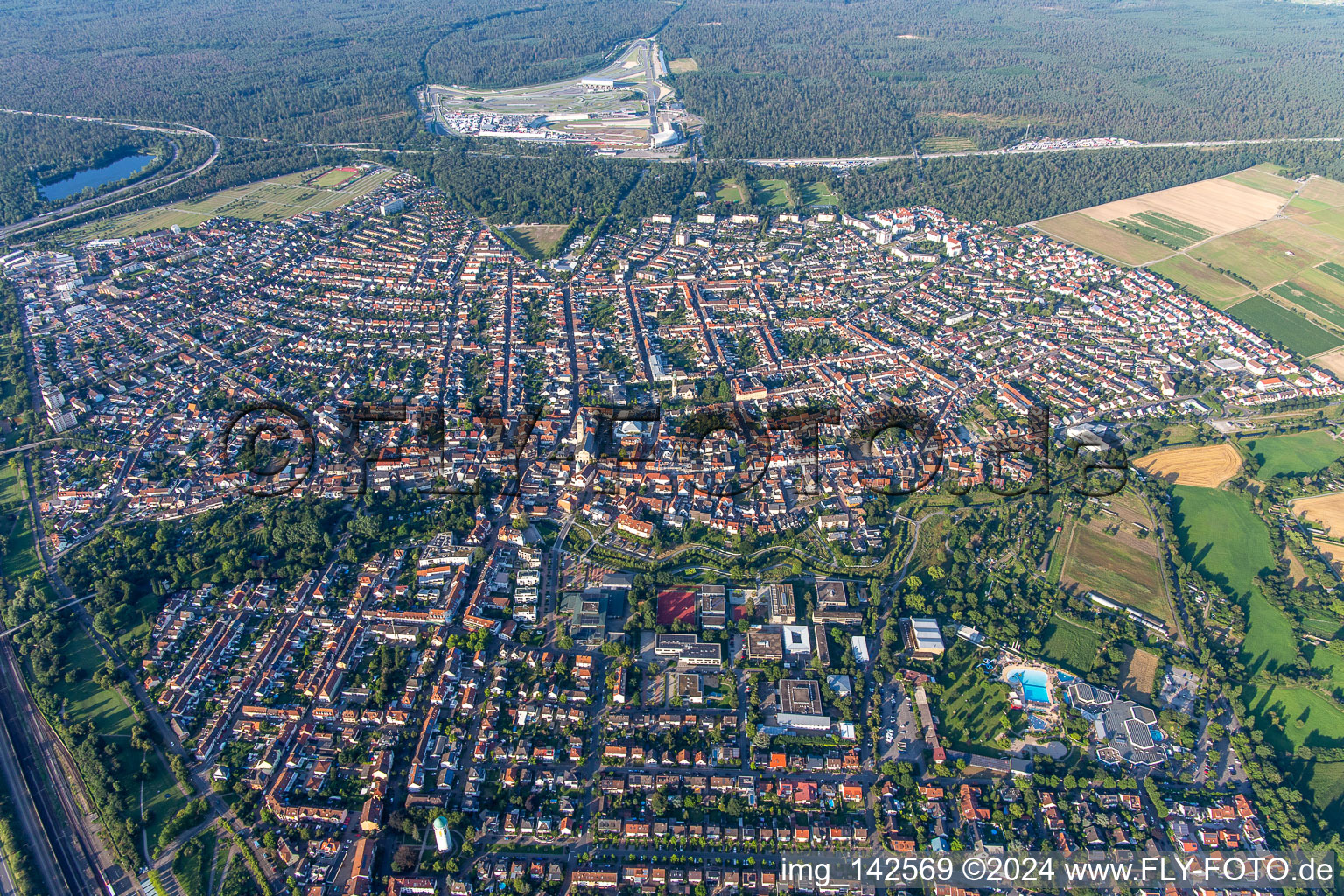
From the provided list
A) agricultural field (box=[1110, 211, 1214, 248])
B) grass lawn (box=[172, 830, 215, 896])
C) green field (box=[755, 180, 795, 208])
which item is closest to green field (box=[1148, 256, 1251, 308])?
agricultural field (box=[1110, 211, 1214, 248])

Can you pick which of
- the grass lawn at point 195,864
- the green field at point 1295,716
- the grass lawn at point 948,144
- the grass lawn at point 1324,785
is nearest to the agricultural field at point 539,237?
the grass lawn at point 195,864

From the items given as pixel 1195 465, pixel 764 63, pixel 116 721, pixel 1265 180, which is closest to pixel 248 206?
pixel 116 721

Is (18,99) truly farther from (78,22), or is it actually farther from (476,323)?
(476,323)

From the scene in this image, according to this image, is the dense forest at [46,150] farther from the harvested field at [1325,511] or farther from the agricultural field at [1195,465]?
the harvested field at [1325,511]

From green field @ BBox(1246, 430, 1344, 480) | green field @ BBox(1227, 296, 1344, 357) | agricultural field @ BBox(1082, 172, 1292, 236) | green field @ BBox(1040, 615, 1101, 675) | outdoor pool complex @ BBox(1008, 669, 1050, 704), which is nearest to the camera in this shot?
outdoor pool complex @ BBox(1008, 669, 1050, 704)

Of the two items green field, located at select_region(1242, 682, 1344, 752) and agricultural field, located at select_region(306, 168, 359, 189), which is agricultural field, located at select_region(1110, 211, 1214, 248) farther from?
agricultural field, located at select_region(306, 168, 359, 189)

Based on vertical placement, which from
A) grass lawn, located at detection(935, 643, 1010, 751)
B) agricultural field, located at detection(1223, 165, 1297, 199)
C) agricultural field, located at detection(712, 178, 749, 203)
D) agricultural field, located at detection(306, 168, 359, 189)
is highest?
agricultural field, located at detection(306, 168, 359, 189)

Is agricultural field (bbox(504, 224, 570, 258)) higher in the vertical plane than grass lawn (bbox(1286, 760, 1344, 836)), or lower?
higher

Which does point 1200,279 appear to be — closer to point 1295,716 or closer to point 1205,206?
point 1205,206
